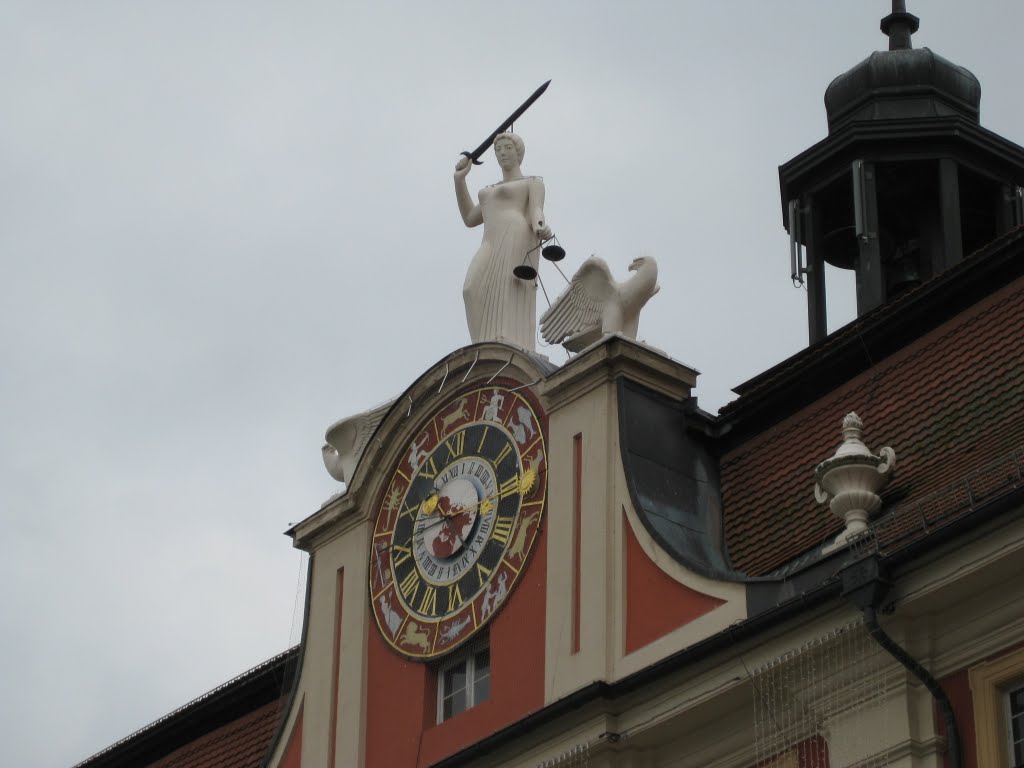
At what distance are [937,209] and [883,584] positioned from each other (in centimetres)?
1096

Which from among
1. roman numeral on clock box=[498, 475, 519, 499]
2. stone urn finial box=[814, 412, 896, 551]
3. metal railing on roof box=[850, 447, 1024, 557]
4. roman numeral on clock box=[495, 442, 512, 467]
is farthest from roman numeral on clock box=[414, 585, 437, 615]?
metal railing on roof box=[850, 447, 1024, 557]

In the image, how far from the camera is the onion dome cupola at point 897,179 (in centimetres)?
3200

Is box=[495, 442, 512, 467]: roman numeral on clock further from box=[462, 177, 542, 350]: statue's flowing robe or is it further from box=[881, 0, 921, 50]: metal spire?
box=[881, 0, 921, 50]: metal spire

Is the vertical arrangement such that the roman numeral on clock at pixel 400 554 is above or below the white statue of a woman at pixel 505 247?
below

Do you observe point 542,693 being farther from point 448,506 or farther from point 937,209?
point 937,209

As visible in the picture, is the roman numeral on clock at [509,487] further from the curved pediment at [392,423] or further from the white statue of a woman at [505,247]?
the white statue of a woman at [505,247]

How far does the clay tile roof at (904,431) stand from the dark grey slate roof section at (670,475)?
17 centimetres

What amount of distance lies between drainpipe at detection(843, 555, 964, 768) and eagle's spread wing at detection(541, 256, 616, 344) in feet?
18.4

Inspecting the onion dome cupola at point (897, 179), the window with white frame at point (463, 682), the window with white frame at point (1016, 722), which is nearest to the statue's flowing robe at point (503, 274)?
the window with white frame at point (463, 682)

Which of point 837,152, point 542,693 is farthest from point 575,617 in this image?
point 837,152

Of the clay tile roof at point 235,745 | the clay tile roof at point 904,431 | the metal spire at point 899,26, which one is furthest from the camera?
the metal spire at point 899,26

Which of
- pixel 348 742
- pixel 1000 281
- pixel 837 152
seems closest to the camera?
pixel 1000 281

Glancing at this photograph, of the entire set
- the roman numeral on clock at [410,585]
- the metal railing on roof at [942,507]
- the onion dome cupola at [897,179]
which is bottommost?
the metal railing on roof at [942,507]

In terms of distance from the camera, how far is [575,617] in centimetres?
2584
